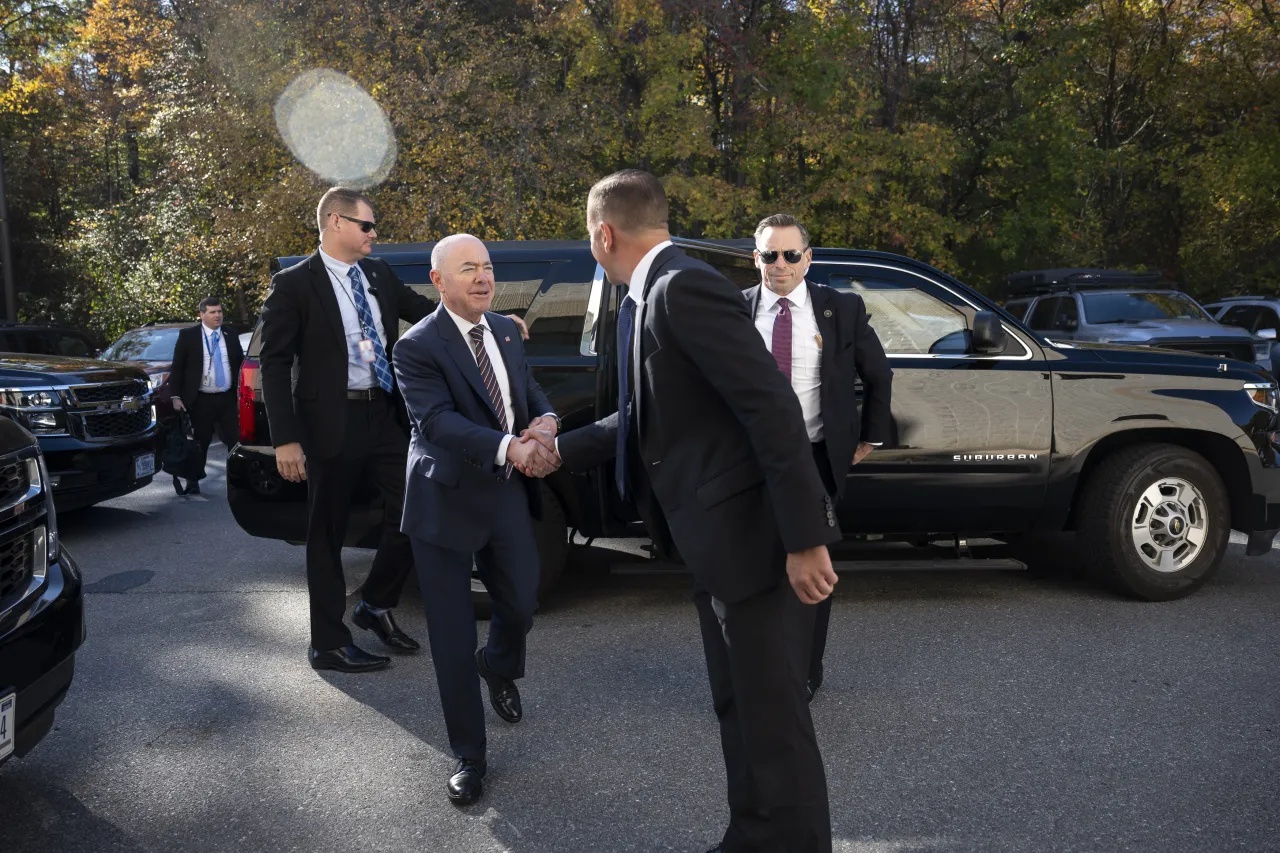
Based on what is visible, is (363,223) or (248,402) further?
(248,402)

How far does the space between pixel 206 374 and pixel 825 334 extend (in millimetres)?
7306

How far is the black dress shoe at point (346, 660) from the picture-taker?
4965mm

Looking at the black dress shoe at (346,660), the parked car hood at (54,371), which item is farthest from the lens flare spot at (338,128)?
the black dress shoe at (346,660)

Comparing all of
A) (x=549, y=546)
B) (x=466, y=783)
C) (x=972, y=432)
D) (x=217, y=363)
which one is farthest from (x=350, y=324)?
(x=217, y=363)

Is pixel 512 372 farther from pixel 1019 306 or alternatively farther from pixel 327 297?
pixel 1019 306

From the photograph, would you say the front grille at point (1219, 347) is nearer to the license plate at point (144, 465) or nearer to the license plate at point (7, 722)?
the license plate at point (144, 465)

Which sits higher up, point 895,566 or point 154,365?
point 154,365

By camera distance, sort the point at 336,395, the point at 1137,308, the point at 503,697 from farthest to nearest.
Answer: the point at 1137,308 < the point at 336,395 < the point at 503,697

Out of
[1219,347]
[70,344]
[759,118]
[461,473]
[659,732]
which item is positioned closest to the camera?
[461,473]

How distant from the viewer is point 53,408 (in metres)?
7.97

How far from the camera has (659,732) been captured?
167 inches

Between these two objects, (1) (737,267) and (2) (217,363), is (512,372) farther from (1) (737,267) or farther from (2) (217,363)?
(2) (217,363)

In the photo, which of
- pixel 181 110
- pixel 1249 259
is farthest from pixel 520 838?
pixel 1249 259

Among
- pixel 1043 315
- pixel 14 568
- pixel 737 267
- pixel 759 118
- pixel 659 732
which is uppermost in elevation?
pixel 759 118
